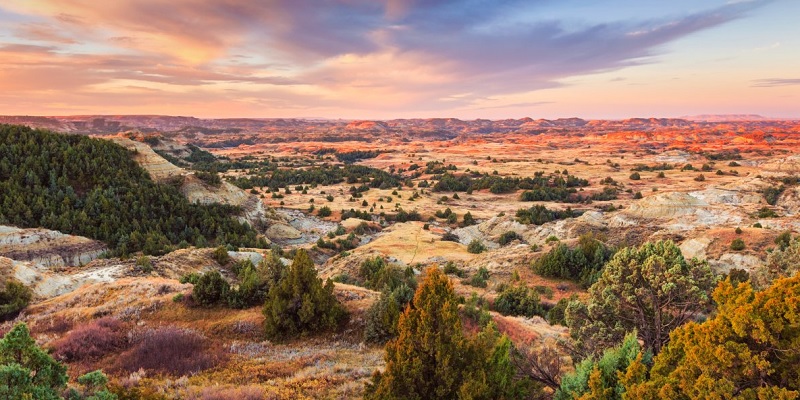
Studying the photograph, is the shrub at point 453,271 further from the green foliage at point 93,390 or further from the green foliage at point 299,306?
the green foliage at point 93,390

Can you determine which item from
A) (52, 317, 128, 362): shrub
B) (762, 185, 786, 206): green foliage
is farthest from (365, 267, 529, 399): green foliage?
(762, 185, 786, 206): green foliage

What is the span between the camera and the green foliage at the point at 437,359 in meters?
8.09

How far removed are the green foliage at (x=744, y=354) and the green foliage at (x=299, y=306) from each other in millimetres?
11245

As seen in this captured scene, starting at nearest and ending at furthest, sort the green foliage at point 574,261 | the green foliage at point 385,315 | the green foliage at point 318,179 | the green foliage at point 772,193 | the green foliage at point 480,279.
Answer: the green foliage at point 385,315, the green foliage at point 480,279, the green foliage at point 574,261, the green foliage at point 772,193, the green foliage at point 318,179

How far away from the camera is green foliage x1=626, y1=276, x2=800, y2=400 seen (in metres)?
5.73

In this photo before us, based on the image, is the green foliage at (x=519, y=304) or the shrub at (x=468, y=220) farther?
the shrub at (x=468, y=220)

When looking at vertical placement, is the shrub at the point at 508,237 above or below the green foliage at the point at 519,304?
below

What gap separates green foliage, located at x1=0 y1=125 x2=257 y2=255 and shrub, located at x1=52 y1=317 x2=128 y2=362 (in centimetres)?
1811

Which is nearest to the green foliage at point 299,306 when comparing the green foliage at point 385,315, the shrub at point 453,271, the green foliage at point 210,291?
the green foliage at point 385,315

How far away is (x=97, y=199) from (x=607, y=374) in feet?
137

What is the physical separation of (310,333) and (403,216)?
146 ft

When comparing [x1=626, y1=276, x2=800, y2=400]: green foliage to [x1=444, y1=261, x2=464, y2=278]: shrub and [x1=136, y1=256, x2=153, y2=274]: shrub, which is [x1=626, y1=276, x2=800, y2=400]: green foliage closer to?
[x1=444, y1=261, x2=464, y2=278]: shrub

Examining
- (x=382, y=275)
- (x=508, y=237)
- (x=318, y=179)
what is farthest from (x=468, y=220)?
(x=318, y=179)

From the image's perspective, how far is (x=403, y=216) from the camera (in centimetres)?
5981
